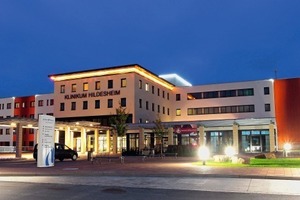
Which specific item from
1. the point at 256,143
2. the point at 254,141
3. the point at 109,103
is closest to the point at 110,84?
the point at 109,103

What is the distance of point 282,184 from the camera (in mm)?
13422

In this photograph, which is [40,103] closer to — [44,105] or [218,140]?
[44,105]

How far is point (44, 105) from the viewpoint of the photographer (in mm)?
65125

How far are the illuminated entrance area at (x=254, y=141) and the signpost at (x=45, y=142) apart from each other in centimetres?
3117

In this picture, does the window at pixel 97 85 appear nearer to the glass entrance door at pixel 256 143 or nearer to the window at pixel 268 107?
the glass entrance door at pixel 256 143

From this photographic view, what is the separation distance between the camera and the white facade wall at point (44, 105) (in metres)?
63.8

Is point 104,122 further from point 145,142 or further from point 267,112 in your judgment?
point 267,112

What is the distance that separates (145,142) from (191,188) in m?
37.0

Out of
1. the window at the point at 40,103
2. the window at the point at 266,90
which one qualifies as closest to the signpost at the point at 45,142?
the window at the point at 266,90

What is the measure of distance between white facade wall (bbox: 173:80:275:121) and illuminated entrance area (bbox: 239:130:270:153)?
4250mm

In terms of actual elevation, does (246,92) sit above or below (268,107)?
above

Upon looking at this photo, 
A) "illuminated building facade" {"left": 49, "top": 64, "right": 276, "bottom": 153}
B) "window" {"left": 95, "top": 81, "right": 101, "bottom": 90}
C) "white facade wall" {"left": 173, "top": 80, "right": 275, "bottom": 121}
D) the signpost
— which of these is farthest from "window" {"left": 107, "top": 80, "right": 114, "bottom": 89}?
the signpost

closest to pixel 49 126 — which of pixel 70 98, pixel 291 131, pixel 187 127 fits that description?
pixel 187 127

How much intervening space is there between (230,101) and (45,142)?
36265mm
